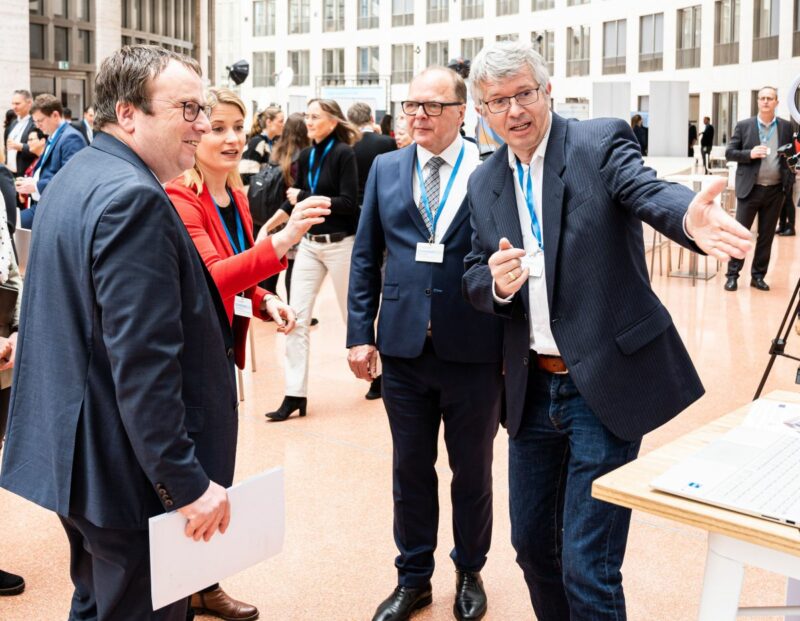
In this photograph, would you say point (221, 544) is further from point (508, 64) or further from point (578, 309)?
point (508, 64)

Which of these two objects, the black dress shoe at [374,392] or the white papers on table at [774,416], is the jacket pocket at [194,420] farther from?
the black dress shoe at [374,392]

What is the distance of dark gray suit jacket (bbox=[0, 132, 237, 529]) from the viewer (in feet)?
5.97

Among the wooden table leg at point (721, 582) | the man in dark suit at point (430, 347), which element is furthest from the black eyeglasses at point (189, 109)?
the wooden table leg at point (721, 582)

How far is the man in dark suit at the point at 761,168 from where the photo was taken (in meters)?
9.58

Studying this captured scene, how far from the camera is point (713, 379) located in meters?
6.34

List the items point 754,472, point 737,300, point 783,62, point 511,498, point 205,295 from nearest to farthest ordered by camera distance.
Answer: point 754,472 → point 205,295 → point 511,498 → point 737,300 → point 783,62

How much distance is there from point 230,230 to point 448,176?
29.7 inches

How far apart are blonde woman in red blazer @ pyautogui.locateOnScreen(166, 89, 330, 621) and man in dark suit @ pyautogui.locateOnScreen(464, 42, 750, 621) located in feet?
1.89

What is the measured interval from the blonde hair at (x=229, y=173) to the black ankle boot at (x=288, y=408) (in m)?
2.65

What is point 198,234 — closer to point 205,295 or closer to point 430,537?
point 205,295

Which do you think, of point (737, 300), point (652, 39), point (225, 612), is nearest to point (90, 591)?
point (225, 612)

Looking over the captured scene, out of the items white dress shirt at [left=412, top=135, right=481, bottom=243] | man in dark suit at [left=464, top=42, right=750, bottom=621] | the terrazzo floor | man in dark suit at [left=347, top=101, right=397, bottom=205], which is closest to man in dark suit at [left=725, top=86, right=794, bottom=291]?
the terrazzo floor

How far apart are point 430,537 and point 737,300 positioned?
22.9ft

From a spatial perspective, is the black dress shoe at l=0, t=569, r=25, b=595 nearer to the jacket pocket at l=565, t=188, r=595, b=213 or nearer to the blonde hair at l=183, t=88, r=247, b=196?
the blonde hair at l=183, t=88, r=247, b=196
